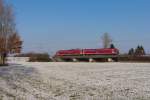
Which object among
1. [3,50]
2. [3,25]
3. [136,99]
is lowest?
[136,99]

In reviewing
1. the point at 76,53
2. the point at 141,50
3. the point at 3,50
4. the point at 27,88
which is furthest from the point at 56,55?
the point at 27,88

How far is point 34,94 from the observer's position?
15.5 metres

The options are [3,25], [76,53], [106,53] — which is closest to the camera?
[3,25]

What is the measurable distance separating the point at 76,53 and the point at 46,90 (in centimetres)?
Answer: 8814

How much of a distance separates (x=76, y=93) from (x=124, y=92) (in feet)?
7.31

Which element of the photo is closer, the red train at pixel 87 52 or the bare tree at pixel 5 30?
the bare tree at pixel 5 30

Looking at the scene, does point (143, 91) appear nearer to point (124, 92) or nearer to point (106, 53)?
point (124, 92)

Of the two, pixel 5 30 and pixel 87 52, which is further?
pixel 87 52

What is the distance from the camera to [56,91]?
16406mm

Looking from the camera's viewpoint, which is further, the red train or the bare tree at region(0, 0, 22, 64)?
the red train

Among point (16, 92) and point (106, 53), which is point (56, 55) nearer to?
point (106, 53)

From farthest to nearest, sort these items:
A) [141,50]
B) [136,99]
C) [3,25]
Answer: [141,50] < [3,25] < [136,99]

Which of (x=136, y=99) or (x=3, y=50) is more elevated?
(x=3, y=50)

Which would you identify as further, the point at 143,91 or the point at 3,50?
the point at 3,50
